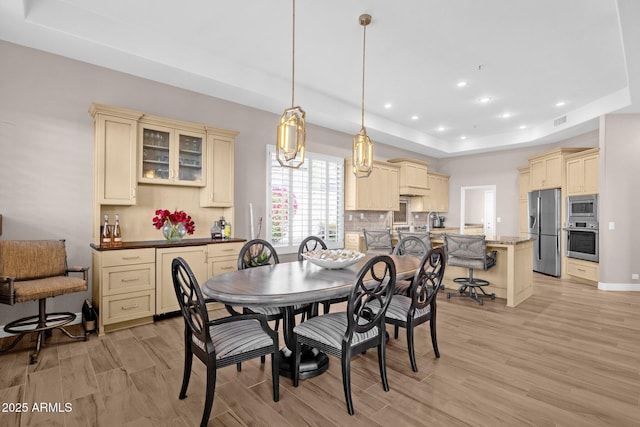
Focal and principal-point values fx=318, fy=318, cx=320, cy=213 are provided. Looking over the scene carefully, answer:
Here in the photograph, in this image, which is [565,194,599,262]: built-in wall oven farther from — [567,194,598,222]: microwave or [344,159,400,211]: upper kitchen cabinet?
[344,159,400,211]: upper kitchen cabinet

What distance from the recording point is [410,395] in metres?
2.13

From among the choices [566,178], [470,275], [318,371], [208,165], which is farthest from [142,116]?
[566,178]

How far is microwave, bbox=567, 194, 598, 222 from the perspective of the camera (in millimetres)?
5441

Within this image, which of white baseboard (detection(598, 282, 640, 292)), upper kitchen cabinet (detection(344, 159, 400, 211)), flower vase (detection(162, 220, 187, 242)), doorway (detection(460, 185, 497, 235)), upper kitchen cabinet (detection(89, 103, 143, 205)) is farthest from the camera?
doorway (detection(460, 185, 497, 235))

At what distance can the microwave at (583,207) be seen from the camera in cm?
544

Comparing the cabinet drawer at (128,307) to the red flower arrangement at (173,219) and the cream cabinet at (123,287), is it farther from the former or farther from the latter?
the red flower arrangement at (173,219)

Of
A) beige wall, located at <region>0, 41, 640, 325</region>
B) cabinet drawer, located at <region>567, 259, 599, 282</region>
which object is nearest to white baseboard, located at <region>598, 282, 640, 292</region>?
cabinet drawer, located at <region>567, 259, 599, 282</region>

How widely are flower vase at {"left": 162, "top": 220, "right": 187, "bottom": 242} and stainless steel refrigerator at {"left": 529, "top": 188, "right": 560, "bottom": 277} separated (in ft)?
21.7

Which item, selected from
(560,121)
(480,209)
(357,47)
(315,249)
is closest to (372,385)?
(315,249)

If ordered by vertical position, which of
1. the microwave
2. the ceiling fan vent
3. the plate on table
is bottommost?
the plate on table

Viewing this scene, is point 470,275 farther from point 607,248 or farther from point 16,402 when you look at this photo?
point 16,402

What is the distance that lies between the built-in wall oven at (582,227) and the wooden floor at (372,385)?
8.76 ft

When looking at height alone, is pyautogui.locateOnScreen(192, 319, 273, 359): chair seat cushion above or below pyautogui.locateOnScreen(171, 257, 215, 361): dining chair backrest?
below

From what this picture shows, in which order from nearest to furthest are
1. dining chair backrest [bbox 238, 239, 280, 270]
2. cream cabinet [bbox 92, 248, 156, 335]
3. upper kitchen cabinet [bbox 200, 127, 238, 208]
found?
dining chair backrest [bbox 238, 239, 280, 270] → cream cabinet [bbox 92, 248, 156, 335] → upper kitchen cabinet [bbox 200, 127, 238, 208]
